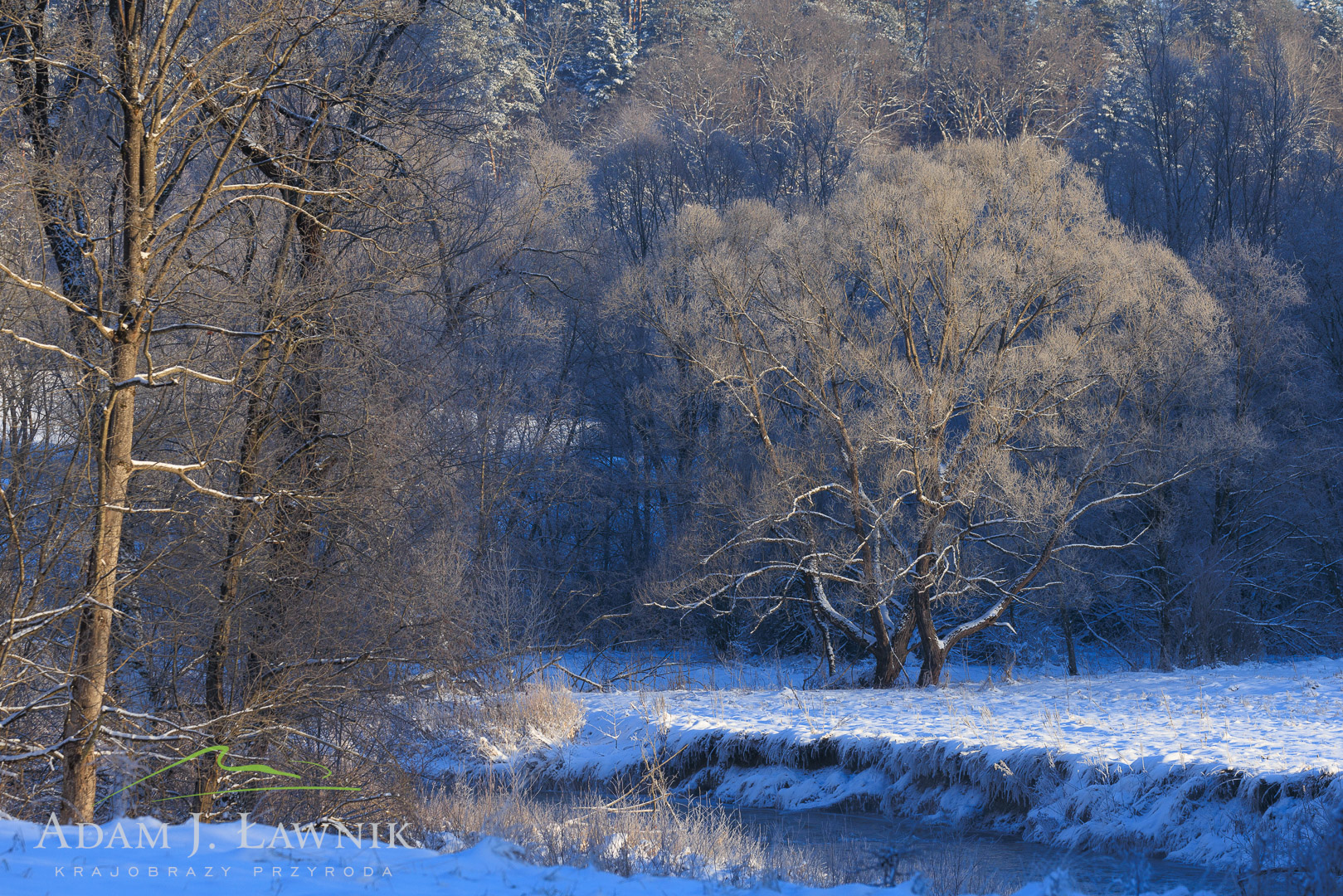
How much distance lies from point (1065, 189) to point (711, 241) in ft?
20.3

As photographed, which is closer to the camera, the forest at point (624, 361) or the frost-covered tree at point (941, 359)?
the forest at point (624, 361)

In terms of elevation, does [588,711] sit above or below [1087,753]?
below

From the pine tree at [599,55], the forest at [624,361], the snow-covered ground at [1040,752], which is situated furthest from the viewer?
the pine tree at [599,55]

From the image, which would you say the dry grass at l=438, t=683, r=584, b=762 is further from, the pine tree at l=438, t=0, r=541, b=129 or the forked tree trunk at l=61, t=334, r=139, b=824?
the pine tree at l=438, t=0, r=541, b=129

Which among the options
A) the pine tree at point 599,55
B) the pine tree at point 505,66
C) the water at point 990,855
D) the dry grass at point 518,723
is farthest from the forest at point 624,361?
the water at point 990,855

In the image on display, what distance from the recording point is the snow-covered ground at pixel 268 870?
3576 mm

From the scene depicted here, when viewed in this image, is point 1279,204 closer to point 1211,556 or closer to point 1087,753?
point 1211,556

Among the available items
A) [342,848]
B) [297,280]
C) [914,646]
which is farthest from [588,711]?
[342,848]

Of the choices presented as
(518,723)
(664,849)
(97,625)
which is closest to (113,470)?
(97,625)

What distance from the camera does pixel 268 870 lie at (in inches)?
151

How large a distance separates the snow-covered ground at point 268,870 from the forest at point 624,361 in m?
0.88

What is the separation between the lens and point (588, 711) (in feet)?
46.1

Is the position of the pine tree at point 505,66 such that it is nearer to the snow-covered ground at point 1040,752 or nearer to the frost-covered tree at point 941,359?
the frost-covered tree at point 941,359

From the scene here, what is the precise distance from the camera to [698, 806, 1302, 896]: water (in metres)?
7.04
